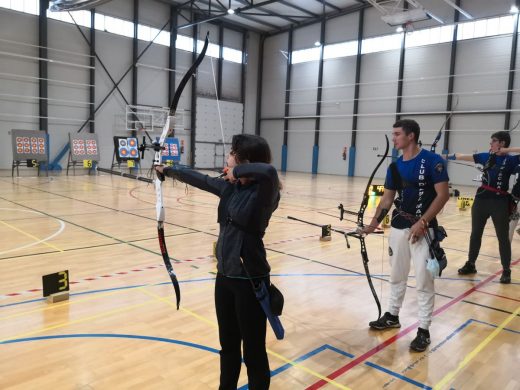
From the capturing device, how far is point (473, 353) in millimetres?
2717

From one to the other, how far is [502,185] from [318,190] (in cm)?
876

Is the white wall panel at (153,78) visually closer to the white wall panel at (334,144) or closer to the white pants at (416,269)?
the white wall panel at (334,144)

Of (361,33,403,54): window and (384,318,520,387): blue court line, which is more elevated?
(361,33,403,54): window

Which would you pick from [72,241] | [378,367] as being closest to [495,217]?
[378,367]

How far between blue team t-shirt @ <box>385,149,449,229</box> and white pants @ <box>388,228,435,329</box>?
11 centimetres

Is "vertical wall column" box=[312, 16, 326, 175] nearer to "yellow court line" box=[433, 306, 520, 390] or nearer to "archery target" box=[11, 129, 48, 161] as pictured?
"archery target" box=[11, 129, 48, 161]

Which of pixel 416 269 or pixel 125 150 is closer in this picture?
pixel 416 269

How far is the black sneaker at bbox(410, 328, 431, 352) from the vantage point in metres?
2.71

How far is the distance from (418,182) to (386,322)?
102 cm

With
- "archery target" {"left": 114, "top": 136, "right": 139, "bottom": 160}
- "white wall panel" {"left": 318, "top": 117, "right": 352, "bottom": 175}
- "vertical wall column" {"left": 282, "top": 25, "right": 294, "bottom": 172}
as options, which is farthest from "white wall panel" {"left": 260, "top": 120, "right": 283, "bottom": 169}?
"archery target" {"left": 114, "top": 136, "right": 139, "bottom": 160}

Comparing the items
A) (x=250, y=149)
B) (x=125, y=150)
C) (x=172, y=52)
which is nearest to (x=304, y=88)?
(x=172, y=52)

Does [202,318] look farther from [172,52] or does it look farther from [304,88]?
[304,88]

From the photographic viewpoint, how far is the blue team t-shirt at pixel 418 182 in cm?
270

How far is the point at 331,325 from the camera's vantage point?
3.11 meters
